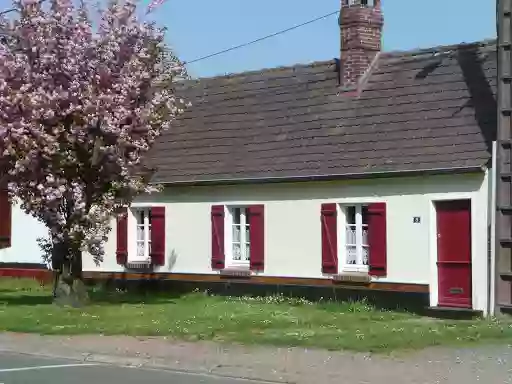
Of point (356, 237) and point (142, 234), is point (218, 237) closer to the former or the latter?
point (142, 234)

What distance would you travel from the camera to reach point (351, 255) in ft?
72.5

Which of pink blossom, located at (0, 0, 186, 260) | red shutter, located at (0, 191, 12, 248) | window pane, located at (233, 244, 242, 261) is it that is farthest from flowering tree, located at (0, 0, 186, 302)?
red shutter, located at (0, 191, 12, 248)

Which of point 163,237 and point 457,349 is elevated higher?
point 163,237

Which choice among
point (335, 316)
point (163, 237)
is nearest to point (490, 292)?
point (335, 316)

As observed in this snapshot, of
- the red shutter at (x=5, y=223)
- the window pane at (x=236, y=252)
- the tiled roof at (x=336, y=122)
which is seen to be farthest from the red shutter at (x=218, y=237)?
the red shutter at (x=5, y=223)

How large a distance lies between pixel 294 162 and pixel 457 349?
879 centimetres

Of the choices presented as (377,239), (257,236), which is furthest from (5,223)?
(377,239)

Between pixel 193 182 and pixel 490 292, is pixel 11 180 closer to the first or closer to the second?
pixel 193 182

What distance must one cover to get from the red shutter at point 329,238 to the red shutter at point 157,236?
5164 millimetres

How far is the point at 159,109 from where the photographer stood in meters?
21.0

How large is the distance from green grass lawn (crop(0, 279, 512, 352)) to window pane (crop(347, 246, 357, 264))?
114 cm

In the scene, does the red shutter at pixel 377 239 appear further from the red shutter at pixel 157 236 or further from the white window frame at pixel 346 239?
the red shutter at pixel 157 236

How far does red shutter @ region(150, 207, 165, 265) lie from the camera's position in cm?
2562

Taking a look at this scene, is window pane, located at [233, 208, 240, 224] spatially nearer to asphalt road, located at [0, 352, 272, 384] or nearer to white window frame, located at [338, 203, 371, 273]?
white window frame, located at [338, 203, 371, 273]
